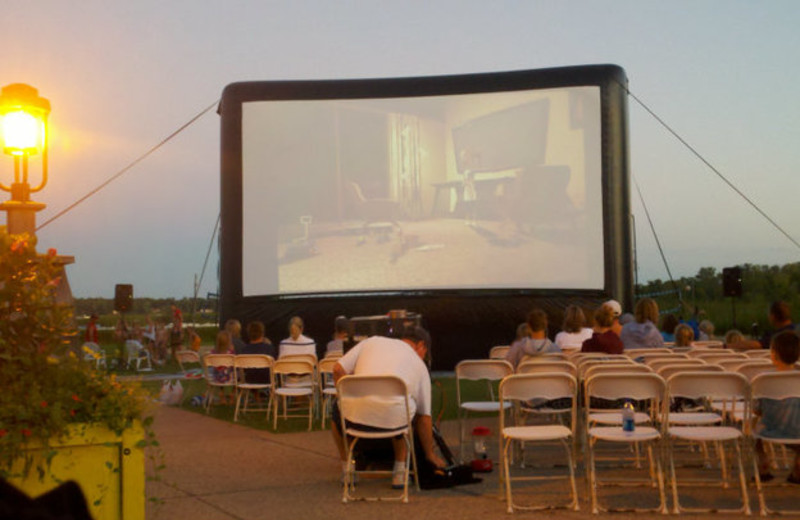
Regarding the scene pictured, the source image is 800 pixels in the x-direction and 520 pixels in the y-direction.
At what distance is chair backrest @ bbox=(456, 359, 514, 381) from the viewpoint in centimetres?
704

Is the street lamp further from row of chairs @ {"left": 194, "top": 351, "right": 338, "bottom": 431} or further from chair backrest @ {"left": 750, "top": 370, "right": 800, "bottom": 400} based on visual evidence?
row of chairs @ {"left": 194, "top": 351, "right": 338, "bottom": 431}

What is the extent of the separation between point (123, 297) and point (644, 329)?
13277mm

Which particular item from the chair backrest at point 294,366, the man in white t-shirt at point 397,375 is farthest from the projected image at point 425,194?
the man in white t-shirt at point 397,375

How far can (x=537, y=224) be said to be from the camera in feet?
53.9

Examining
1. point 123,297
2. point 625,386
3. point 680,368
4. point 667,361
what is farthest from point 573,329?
point 123,297

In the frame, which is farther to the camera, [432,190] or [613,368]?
[432,190]

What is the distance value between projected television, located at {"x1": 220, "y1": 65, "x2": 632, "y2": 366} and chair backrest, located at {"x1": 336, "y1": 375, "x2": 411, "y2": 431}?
35.0 ft

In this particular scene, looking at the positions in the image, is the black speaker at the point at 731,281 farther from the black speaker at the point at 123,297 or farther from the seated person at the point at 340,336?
the black speaker at the point at 123,297

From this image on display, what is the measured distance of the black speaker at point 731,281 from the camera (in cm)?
1677

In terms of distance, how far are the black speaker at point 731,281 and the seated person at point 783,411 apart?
11159 millimetres

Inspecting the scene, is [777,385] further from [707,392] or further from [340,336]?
[340,336]

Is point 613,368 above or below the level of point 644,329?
below

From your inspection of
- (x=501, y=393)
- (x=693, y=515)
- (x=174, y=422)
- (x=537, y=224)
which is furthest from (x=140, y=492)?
(x=537, y=224)

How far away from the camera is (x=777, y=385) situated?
544 centimetres
